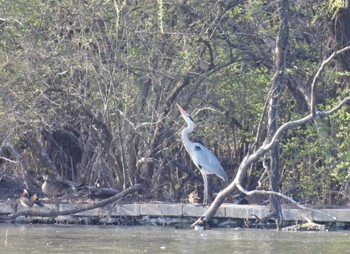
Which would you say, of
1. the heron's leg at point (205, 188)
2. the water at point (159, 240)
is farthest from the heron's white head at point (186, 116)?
the water at point (159, 240)

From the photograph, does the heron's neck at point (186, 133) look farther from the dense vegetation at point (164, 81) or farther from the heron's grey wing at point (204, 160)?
the dense vegetation at point (164, 81)

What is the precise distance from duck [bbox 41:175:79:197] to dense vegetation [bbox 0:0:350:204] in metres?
0.27

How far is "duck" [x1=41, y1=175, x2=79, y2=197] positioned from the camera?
18375 mm

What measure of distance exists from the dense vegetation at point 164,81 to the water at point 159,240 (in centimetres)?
205

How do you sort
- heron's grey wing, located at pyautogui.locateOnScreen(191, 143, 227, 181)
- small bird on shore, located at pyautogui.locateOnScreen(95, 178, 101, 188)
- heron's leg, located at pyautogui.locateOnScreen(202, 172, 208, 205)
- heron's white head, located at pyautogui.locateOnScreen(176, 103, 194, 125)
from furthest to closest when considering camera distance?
small bird on shore, located at pyautogui.locateOnScreen(95, 178, 101, 188)
heron's grey wing, located at pyautogui.locateOnScreen(191, 143, 227, 181)
heron's leg, located at pyautogui.locateOnScreen(202, 172, 208, 205)
heron's white head, located at pyautogui.locateOnScreen(176, 103, 194, 125)

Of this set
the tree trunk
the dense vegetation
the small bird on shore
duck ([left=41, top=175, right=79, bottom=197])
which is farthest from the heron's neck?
duck ([left=41, top=175, right=79, bottom=197])

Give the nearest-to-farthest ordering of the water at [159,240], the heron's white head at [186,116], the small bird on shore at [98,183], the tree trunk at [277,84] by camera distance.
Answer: the water at [159,240] < the tree trunk at [277,84] < the heron's white head at [186,116] < the small bird on shore at [98,183]

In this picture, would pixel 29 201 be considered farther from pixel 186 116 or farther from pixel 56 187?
pixel 186 116

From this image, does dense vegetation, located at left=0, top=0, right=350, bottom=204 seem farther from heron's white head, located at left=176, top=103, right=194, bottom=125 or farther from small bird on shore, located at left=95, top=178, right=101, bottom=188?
heron's white head, located at left=176, top=103, right=194, bottom=125

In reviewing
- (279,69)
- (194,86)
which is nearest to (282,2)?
(279,69)

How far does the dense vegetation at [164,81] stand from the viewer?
17.3 metres

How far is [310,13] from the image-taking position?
17938 millimetres

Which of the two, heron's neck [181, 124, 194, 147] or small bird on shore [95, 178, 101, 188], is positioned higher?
heron's neck [181, 124, 194, 147]

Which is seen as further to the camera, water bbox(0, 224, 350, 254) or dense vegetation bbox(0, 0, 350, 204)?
dense vegetation bbox(0, 0, 350, 204)
